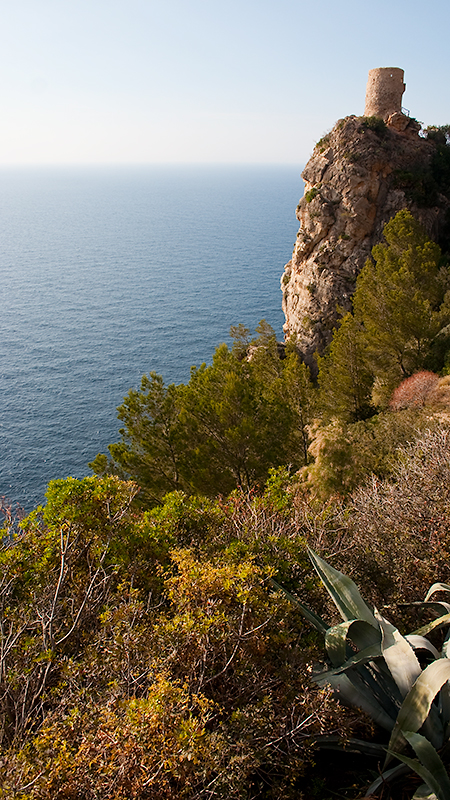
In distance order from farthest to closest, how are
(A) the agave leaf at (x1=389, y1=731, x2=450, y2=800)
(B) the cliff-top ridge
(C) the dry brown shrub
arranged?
(B) the cliff-top ridge → (C) the dry brown shrub → (A) the agave leaf at (x1=389, y1=731, x2=450, y2=800)

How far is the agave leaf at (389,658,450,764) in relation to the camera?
17.1 feet

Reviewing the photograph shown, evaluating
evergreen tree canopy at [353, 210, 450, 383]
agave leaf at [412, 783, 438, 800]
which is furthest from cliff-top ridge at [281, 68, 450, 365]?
agave leaf at [412, 783, 438, 800]

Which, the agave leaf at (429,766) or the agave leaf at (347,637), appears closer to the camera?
the agave leaf at (429,766)

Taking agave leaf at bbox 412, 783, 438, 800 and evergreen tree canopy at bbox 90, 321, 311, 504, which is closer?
agave leaf at bbox 412, 783, 438, 800

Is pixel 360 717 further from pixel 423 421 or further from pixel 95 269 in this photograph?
pixel 95 269

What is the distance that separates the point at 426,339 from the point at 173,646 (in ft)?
78.4

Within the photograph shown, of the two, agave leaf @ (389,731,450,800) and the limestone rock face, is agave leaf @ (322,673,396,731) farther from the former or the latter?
the limestone rock face

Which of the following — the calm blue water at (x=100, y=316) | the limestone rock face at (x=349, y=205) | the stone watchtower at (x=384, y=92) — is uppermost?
the stone watchtower at (x=384, y=92)

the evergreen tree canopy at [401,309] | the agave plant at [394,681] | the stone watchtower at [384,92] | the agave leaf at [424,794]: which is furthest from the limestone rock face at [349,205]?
the agave leaf at [424,794]

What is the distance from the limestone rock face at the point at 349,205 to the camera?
134 feet

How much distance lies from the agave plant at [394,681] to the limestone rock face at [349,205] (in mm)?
37057

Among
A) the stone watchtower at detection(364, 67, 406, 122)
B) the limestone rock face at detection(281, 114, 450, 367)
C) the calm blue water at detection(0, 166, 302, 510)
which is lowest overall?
the calm blue water at detection(0, 166, 302, 510)

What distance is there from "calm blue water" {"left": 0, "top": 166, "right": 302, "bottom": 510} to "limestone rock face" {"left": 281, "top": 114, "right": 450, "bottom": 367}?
736 inches

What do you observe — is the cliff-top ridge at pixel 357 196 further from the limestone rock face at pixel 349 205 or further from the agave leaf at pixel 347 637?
the agave leaf at pixel 347 637
